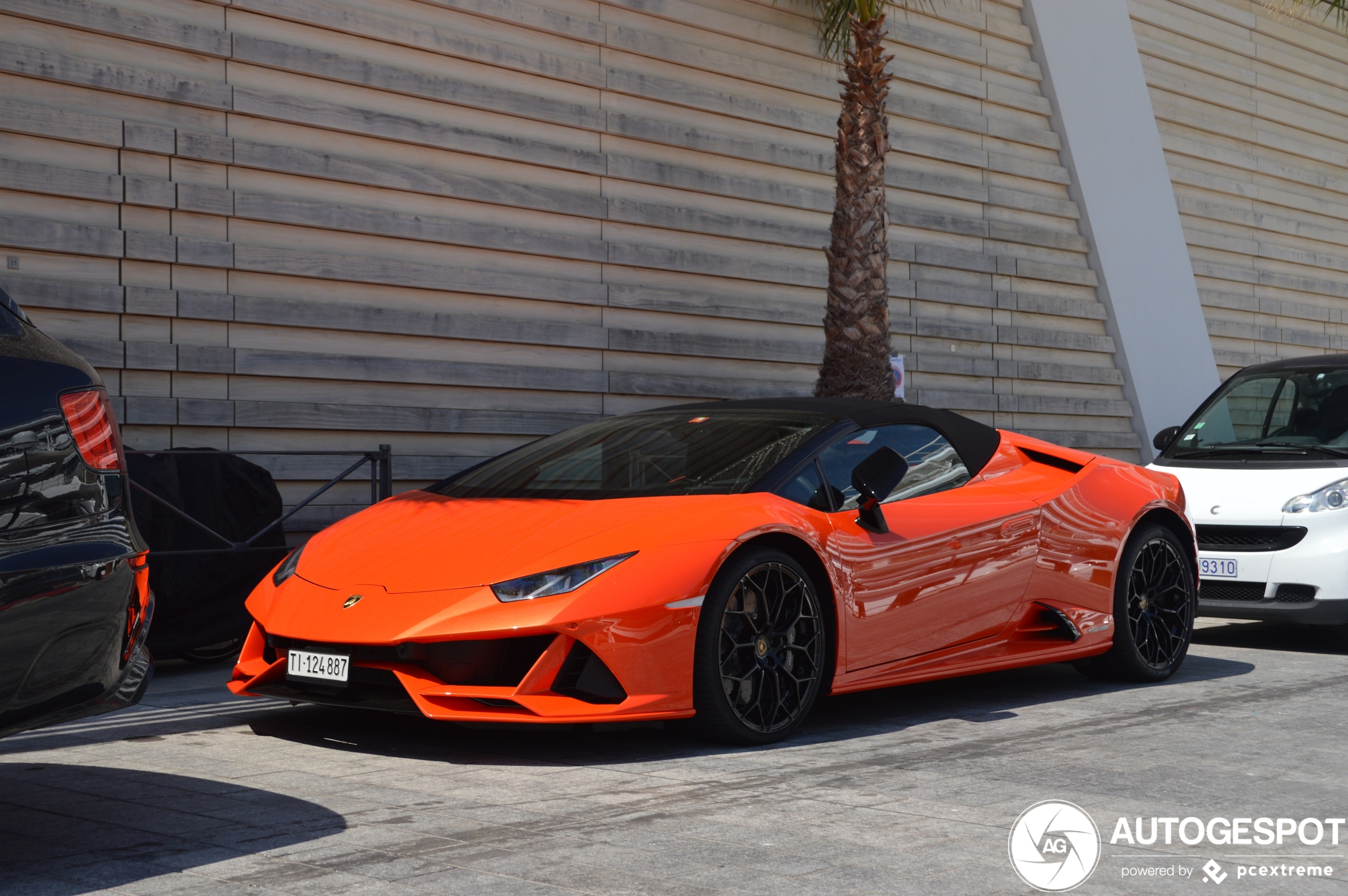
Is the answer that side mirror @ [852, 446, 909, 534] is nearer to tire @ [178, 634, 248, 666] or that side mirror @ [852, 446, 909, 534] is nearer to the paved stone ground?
the paved stone ground

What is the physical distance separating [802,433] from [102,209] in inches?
189

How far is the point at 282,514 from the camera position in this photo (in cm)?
814

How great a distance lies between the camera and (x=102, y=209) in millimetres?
8359

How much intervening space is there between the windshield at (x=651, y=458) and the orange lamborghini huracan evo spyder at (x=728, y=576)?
0.05ft

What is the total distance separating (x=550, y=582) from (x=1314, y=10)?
57.0 feet

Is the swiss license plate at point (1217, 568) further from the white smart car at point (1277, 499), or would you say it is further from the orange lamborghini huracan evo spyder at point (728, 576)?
the orange lamborghini huracan evo spyder at point (728, 576)

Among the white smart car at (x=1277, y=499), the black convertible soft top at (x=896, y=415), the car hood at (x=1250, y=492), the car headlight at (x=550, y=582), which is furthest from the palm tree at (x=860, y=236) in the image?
the car headlight at (x=550, y=582)

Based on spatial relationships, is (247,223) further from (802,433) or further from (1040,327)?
(1040,327)

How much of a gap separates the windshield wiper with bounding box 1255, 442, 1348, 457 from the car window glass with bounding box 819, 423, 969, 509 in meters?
3.24

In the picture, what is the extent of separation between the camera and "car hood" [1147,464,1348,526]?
318 inches


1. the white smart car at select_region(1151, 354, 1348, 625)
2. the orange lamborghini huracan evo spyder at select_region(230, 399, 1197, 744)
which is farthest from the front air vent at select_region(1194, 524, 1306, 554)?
the orange lamborghini huracan evo spyder at select_region(230, 399, 1197, 744)

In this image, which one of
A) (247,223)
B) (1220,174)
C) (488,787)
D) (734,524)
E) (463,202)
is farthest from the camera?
(1220,174)

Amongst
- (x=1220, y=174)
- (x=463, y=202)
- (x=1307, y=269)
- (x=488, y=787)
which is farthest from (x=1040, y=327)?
(x=488, y=787)

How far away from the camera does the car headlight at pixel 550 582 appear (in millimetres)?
4805
